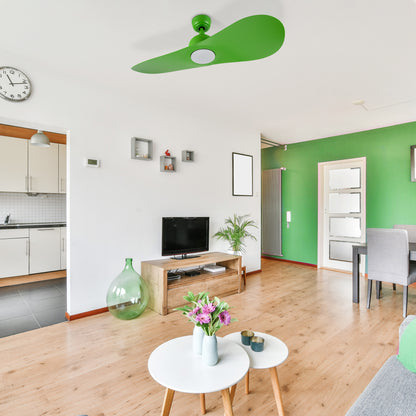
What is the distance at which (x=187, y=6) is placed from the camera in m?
1.88

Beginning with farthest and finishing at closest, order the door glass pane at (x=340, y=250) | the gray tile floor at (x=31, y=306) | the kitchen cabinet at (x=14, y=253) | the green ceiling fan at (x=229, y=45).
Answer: the door glass pane at (x=340, y=250), the kitchen cabinet at (x=14, y=253), the gray tile floor at (x=31, y=306), the green ceiling fan at (x=229, y=45)

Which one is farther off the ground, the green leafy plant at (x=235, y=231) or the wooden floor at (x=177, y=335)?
the green leafy plant at (x=235, y=231)

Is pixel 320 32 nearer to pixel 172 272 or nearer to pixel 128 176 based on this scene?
pixel 128 176

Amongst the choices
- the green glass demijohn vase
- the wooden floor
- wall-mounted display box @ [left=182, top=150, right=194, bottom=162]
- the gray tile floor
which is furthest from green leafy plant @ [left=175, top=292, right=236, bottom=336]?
wall-mounted display box @ [left=182, top=150, right=194, bottom=162]

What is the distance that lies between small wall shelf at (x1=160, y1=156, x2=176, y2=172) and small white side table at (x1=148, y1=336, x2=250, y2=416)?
2494mm

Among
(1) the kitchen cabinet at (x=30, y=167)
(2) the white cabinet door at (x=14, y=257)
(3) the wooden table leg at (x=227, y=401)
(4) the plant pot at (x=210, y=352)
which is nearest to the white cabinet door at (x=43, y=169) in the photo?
(1) the kitchen cabinet at (x=30, y=167)

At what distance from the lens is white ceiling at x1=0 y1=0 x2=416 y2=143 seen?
6.27 feet

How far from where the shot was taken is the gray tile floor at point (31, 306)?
2818mm

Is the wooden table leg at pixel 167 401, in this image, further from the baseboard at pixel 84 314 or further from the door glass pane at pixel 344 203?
the door glass pane at pixel 344 203

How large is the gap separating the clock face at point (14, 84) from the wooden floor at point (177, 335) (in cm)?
228

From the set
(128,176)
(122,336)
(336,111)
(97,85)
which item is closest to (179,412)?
(122,336)

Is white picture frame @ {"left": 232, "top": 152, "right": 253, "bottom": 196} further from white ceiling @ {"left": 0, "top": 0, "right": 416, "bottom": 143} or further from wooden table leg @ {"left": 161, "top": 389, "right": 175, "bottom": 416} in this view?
wooden table leg @ {"left": 161, "top": 389, "right": 175, "bottom": 416}

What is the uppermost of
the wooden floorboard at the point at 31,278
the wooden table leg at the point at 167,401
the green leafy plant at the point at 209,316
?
the green leafy plant at the point at 209,316

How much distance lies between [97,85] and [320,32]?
7.68 feet
